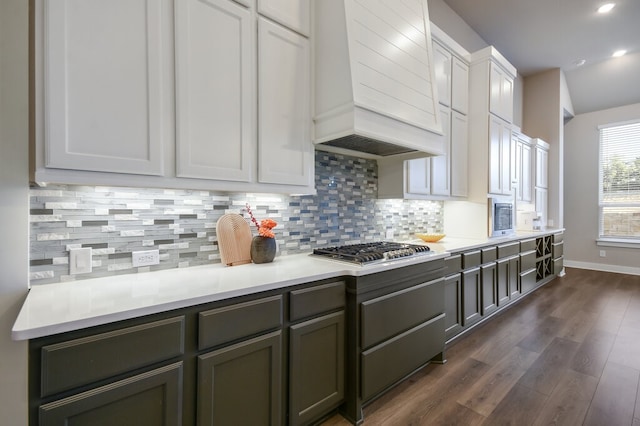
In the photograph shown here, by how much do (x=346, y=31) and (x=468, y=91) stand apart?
243 cm

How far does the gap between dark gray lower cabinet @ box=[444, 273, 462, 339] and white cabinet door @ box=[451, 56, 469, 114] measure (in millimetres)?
1906

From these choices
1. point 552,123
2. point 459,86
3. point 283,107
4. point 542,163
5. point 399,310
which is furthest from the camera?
point 552,123

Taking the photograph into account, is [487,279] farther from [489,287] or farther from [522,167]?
[522,167]

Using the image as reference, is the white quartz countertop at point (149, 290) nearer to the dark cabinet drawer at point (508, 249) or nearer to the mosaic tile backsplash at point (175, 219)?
the mosaic tile backsplash at point (175, 219)

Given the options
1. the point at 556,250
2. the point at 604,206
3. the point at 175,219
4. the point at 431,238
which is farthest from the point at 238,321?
the point at 604,206

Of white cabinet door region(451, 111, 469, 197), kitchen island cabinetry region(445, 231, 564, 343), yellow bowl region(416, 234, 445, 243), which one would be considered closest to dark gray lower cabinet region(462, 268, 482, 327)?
kitchen island cabinetry region(445, 231, 564, 343)

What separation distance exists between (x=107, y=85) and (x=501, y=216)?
13.3 ft

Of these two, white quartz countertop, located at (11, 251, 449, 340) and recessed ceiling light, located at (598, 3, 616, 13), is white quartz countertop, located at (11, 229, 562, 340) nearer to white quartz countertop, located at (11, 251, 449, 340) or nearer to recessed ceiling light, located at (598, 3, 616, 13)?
white quartz countertop, located at (11, 251, 449, 340)

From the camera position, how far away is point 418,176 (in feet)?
9.32

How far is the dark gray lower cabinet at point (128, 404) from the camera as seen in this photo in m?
0.92

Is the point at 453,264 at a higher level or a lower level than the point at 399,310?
higher

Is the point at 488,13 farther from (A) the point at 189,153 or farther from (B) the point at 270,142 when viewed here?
(A) the point at 189,153

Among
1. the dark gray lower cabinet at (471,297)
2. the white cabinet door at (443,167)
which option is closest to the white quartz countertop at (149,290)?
the dark gray lower cabinet at (471,297)

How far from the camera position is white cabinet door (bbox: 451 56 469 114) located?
10.7ft
